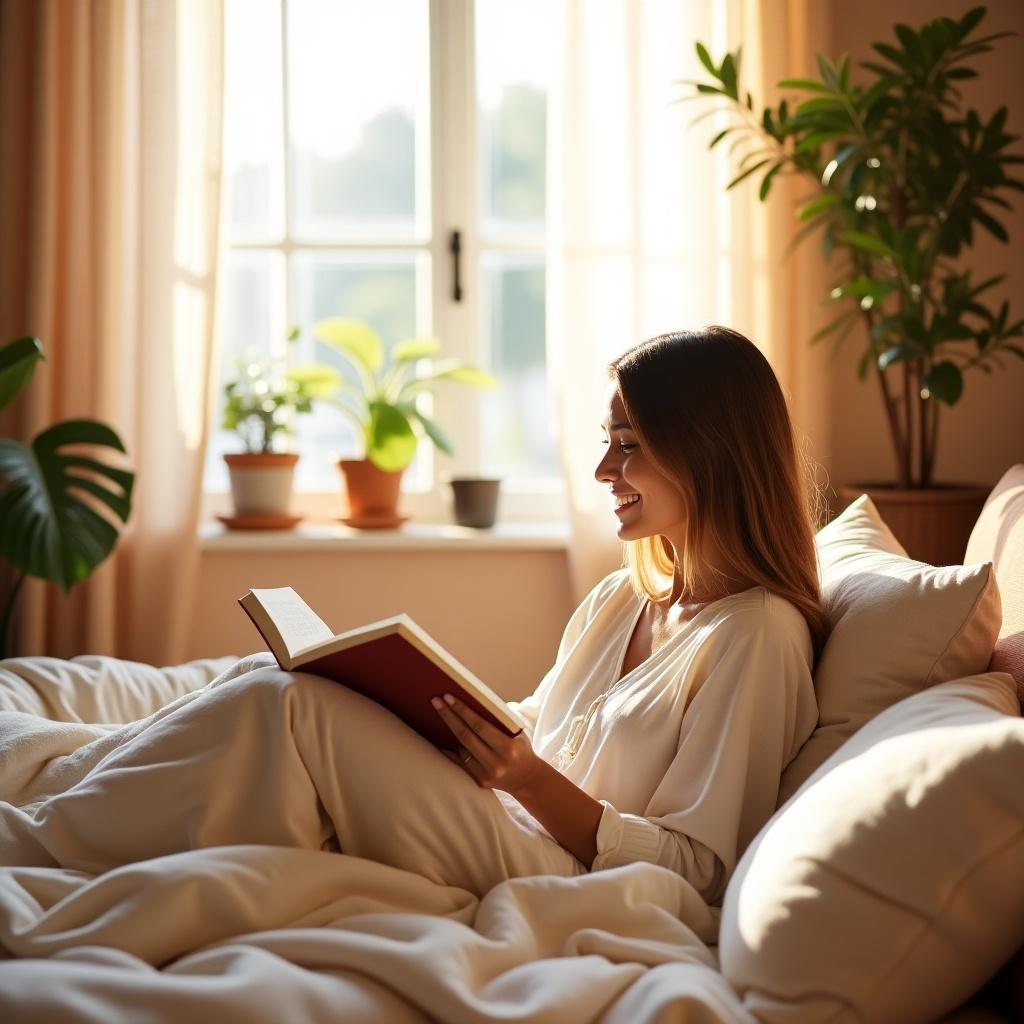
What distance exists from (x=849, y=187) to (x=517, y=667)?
1.39 metres

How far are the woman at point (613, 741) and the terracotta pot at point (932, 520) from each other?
102 cm

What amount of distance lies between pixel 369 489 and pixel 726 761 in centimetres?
189

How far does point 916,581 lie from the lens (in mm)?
1502

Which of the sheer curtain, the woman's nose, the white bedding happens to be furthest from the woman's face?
the sheer curtain

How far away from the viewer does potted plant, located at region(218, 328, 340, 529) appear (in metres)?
3.12

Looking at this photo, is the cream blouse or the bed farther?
the cream blouse

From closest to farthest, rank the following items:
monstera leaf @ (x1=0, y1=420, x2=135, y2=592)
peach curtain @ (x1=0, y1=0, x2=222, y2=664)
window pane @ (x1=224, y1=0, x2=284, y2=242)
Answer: monstera leaf @ (x1=0, y1=420, x2=135, y2=592) → peach curtain @ (x1=0, y1=0, x2=222, y2=664) → window pane @ (x1=224, y1=0, x2=284, y2=242)

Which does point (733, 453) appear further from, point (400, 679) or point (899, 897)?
point (899, 897)

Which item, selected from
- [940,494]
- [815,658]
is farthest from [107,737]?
[940,494]

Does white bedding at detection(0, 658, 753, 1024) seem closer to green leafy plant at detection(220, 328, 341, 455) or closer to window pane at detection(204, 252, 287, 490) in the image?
green leafy plant at detection(220, 328, 341, 455)

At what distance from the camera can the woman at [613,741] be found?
1331 millimetres

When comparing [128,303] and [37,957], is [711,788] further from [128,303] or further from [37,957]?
[128,303]

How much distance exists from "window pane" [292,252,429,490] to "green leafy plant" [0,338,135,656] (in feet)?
2.57

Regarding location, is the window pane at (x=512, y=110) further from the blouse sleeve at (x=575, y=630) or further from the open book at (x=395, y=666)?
the open book at (x=395, y=666)
